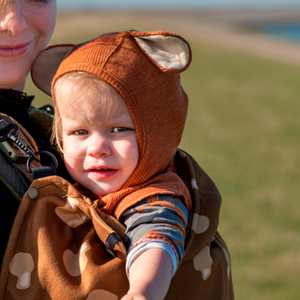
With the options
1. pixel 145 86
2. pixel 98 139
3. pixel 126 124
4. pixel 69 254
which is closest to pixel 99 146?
pixel 98 139

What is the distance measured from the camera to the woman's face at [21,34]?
1.82 metres

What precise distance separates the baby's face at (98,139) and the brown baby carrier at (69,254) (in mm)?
134

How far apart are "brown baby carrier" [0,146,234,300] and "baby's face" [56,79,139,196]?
0.44 feet

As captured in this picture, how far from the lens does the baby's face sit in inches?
64.8

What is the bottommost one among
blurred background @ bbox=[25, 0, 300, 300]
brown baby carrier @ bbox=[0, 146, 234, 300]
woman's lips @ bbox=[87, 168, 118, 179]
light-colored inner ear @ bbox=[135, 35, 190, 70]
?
blurred background @ bbox=[25, 0, 300, 300]

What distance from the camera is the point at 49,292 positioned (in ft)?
4.83

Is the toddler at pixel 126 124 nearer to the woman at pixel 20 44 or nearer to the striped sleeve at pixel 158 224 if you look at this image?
the striped sleeve at pixel 158 224

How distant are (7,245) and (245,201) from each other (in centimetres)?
628

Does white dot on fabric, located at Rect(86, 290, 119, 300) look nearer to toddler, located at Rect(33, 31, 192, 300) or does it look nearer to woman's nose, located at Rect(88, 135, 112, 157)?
toddler, located at Rect(33, 31, 192, 300)

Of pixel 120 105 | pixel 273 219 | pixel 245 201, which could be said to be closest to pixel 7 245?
pixel 120 105

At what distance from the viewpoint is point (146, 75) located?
68.1 inches

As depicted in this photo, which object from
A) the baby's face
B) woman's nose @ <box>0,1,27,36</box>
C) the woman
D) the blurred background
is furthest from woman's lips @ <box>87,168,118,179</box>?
the blurred background

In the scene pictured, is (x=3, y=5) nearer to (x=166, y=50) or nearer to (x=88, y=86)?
(x=88, y=86)

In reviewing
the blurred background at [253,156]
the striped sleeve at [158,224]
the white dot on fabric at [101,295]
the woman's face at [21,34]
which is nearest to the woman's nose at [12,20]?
the woman's face at [21,34]
